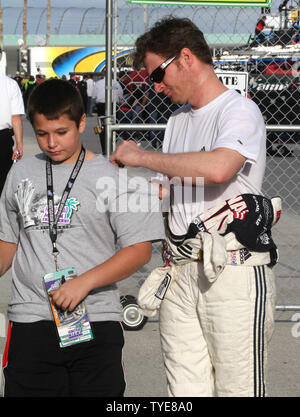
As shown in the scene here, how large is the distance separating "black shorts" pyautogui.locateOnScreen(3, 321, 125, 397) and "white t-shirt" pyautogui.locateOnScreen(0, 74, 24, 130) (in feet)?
17.2

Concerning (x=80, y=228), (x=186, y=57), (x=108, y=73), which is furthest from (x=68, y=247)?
(x=108, y=73)

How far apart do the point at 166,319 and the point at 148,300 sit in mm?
117

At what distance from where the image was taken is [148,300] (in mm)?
3254

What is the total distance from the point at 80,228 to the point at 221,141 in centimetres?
60

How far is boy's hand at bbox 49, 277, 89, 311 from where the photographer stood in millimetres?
2650

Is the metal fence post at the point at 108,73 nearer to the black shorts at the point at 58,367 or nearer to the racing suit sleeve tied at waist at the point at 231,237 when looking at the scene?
the racing suit sleeve tied at waist at the point at 231,237

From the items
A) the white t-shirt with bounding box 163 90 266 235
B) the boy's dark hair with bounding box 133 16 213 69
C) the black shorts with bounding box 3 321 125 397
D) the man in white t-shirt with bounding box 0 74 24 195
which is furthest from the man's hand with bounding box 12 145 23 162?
the black shorts with bounding box 3 321 125 397

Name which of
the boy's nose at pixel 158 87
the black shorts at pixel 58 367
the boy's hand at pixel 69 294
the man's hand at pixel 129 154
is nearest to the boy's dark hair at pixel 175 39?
the boy's nose at pixel 158 87

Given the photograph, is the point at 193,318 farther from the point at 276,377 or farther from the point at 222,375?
the point at 276,377

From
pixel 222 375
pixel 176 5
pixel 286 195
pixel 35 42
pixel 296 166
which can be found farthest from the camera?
pixel 35 42

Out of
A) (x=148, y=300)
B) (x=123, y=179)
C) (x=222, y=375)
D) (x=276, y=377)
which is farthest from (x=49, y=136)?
(x=276, y=377)

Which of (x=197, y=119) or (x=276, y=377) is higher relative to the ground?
(x=197, y=119)

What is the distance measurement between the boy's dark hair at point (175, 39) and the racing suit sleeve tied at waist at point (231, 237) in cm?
59

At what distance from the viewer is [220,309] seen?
2992 mm
